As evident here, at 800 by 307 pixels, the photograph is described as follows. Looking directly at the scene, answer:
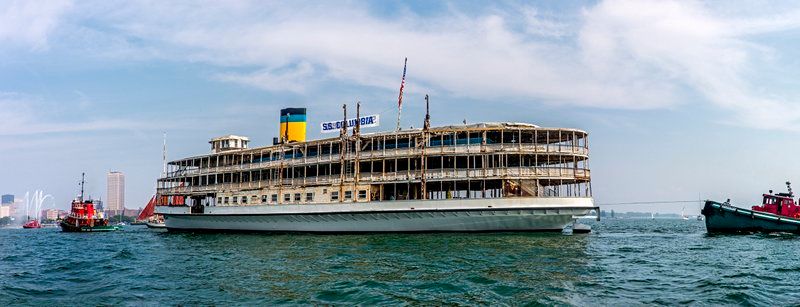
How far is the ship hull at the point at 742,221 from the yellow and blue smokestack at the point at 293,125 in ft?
111

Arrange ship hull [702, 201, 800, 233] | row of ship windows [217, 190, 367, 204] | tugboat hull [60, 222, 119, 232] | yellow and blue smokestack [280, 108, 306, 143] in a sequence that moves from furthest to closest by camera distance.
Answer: tugboat hull [60, 222, 119, 232], yellow and blue smokestack [280, 108, 306, 143], row of ship windows [217, 190, 367, 204], ship hull [702, 201, 800, 233]

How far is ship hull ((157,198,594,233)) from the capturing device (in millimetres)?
36062

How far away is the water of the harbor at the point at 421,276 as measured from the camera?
14328 millimetres

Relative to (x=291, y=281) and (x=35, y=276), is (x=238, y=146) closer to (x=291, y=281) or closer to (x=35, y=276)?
(x=35, y=276)

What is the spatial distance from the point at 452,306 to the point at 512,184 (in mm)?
25803

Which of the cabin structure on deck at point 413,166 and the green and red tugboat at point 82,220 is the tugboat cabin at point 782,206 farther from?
the green and red tugboat at point 82,220

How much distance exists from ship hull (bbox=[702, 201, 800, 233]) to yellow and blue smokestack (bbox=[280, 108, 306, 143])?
33931 mm

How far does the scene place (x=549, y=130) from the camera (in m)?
37.7

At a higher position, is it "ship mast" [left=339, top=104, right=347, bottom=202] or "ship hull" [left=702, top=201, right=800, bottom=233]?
"ship mast" [left=339, top=104, right=347, bottom=202]

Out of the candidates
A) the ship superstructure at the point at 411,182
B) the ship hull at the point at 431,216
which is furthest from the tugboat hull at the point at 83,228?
Result: the ship hull at the point at 431,216

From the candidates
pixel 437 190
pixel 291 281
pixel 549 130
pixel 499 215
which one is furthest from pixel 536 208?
pixel 291 281

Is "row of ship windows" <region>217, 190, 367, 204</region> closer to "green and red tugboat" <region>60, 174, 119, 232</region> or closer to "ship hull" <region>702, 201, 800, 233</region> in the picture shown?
"ship hull" <region>702, 201, 800, 233</region>

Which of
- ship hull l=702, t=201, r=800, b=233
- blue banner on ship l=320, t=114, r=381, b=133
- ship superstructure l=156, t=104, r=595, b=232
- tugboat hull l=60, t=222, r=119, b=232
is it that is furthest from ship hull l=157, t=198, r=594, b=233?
tugboat hull l=60, t=222, r=119, b=232

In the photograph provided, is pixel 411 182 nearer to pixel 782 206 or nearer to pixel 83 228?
pixel 782 206
